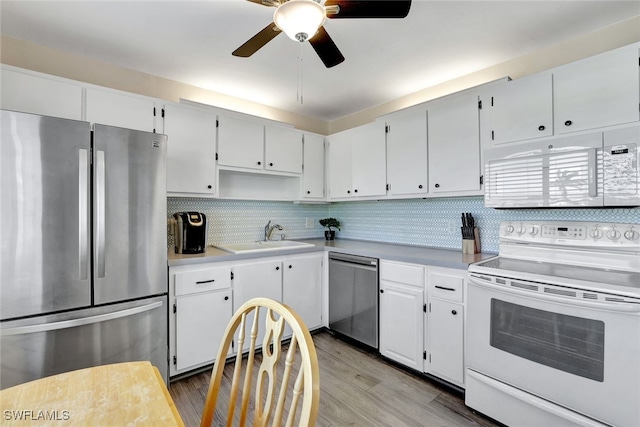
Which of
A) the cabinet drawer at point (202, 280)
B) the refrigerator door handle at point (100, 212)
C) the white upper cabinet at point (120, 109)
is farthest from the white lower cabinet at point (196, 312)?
the white upper cabinet at point (120, 109)

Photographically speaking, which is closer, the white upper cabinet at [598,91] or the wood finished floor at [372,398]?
the white upper cabinet at [598,91]

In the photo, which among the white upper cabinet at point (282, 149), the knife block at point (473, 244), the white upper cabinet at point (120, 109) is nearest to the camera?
the white upper cabinet at point (120, 109)

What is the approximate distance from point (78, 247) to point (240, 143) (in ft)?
5.27

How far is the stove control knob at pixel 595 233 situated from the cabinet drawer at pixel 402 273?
1068 millimetres

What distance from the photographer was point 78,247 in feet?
5.45

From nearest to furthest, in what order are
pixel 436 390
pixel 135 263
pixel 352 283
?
pixel 135 263, pixel 436 390, pixel 352 283

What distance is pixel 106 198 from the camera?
1.76 metres

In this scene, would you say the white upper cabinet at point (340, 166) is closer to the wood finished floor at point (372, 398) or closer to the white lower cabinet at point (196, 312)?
the white lower cabinet at point (196, 312)

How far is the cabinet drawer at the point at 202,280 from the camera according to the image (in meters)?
2.19

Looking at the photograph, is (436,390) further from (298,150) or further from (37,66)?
(37,66)

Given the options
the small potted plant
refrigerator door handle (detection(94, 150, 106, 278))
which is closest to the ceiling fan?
refrigerator door handle (detection(94, 150, 106, 278))

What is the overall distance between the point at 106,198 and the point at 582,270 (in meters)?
2.92

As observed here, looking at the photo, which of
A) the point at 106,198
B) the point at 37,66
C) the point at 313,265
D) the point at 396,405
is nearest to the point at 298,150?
the point at 313,265

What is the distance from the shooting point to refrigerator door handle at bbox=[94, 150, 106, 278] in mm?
1719
